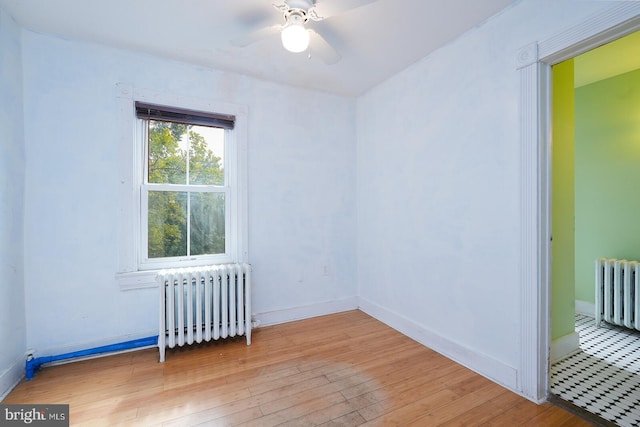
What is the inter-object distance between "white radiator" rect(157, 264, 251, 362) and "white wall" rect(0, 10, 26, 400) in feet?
2.94

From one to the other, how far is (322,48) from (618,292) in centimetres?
350

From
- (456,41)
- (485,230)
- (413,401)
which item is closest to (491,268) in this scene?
(485,230)

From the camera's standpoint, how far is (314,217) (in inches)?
125

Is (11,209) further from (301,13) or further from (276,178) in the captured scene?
(301,13)

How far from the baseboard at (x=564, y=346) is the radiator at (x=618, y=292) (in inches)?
27.7

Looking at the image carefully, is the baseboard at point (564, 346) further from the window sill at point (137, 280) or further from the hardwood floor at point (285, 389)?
the window sill at point (137, 280)

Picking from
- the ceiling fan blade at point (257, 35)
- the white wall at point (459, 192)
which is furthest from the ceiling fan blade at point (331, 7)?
the white wall at point (459, 192)

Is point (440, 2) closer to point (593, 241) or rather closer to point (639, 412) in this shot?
point (639, 412)

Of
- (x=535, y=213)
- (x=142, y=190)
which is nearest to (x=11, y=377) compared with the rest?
(x=142, y=190)

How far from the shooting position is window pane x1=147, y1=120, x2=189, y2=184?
253 cm

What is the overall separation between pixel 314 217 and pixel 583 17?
99.0 inches

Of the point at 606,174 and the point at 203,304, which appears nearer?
the point at 203,304

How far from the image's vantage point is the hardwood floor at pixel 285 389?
5.23 feet

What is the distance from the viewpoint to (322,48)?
73.5 inches
